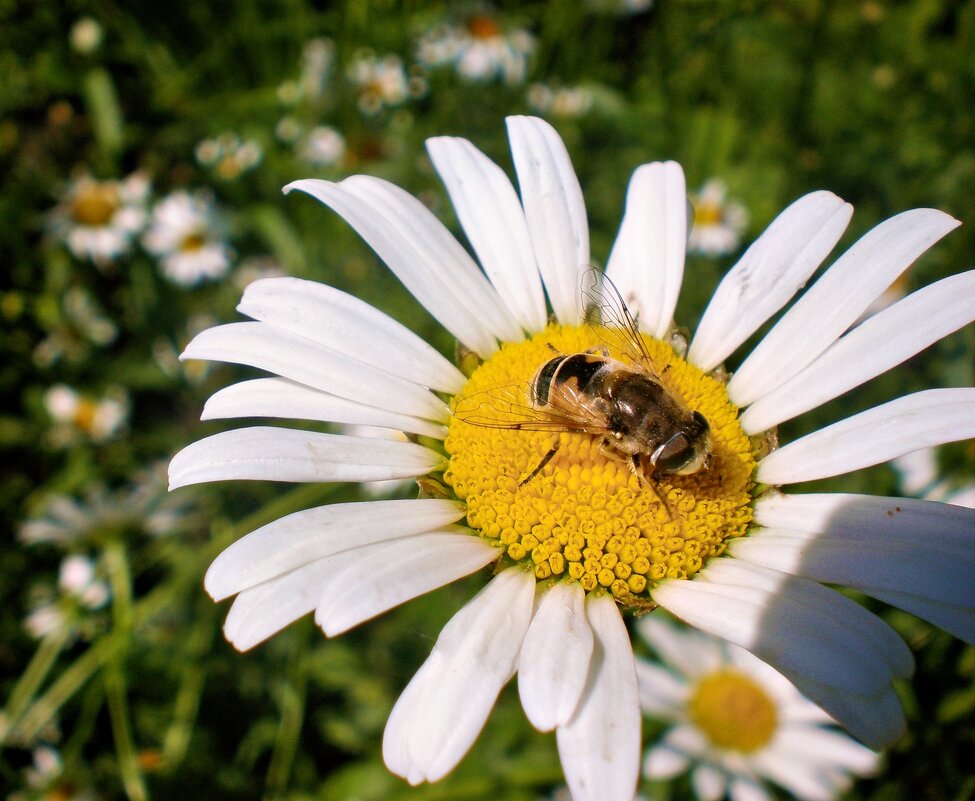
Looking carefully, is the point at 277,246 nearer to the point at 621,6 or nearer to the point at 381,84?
the point at 381,84

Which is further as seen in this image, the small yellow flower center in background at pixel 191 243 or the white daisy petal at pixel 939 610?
the small yellow flower center in background at pixel 191 243

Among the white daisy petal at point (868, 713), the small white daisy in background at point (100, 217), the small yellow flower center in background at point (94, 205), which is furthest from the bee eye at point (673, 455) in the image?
the small yellow flower center in background at point (94, 205)

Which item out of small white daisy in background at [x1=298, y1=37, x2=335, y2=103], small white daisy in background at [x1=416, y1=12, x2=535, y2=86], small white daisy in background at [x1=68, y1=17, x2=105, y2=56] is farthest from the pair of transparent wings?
small white daisy in background at [x1=68, y1=17, x2=105, y2=56]

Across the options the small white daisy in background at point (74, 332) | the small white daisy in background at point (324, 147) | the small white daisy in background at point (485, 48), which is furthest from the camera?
the small white daisy in background at point (485, 48)

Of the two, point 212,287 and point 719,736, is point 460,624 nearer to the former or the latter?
point 719,736

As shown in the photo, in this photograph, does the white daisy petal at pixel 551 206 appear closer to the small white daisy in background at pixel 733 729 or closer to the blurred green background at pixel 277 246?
the blurred green background at pixel 277 246

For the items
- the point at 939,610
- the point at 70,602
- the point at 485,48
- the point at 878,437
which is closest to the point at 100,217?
the point at 70,602
